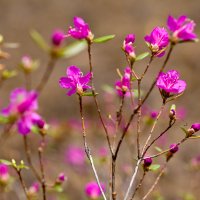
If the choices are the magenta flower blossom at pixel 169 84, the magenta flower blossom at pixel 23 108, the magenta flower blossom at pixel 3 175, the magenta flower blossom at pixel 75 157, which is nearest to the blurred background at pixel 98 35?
the magenta flower blossom at pixel 75 157

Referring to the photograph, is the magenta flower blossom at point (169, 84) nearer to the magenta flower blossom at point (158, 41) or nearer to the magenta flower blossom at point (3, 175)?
the magenta flower blossom at point (158, 41)

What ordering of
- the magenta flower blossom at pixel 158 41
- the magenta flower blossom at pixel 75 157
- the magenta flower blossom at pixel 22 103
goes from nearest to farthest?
the magenta flower blossom at pixel 22 103 < the magenta flower blossom at pixel 158 41 < the magenta flower blossom at pixel 75 157

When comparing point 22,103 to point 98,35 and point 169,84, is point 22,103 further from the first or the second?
point 98,35

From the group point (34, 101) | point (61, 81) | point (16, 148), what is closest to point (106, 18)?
point (16, 148)

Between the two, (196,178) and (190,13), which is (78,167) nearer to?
(196,178)

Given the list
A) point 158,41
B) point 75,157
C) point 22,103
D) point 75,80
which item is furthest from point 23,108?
point 75,157

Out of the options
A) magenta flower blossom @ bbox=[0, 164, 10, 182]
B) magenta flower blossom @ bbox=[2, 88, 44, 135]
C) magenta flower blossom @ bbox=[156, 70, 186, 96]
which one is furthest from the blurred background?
magenta flower blossom @ bbox=[2, 88, 44, 135]

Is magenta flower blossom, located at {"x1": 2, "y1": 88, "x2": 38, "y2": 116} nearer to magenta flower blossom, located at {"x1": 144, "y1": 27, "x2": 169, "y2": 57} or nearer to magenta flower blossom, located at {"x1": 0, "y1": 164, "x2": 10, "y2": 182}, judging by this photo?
magenta flower blossom, located at {"x1": 144, "y1": 27, "x2": 169, "y2": 57}

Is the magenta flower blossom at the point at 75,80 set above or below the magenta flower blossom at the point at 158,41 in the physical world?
below
